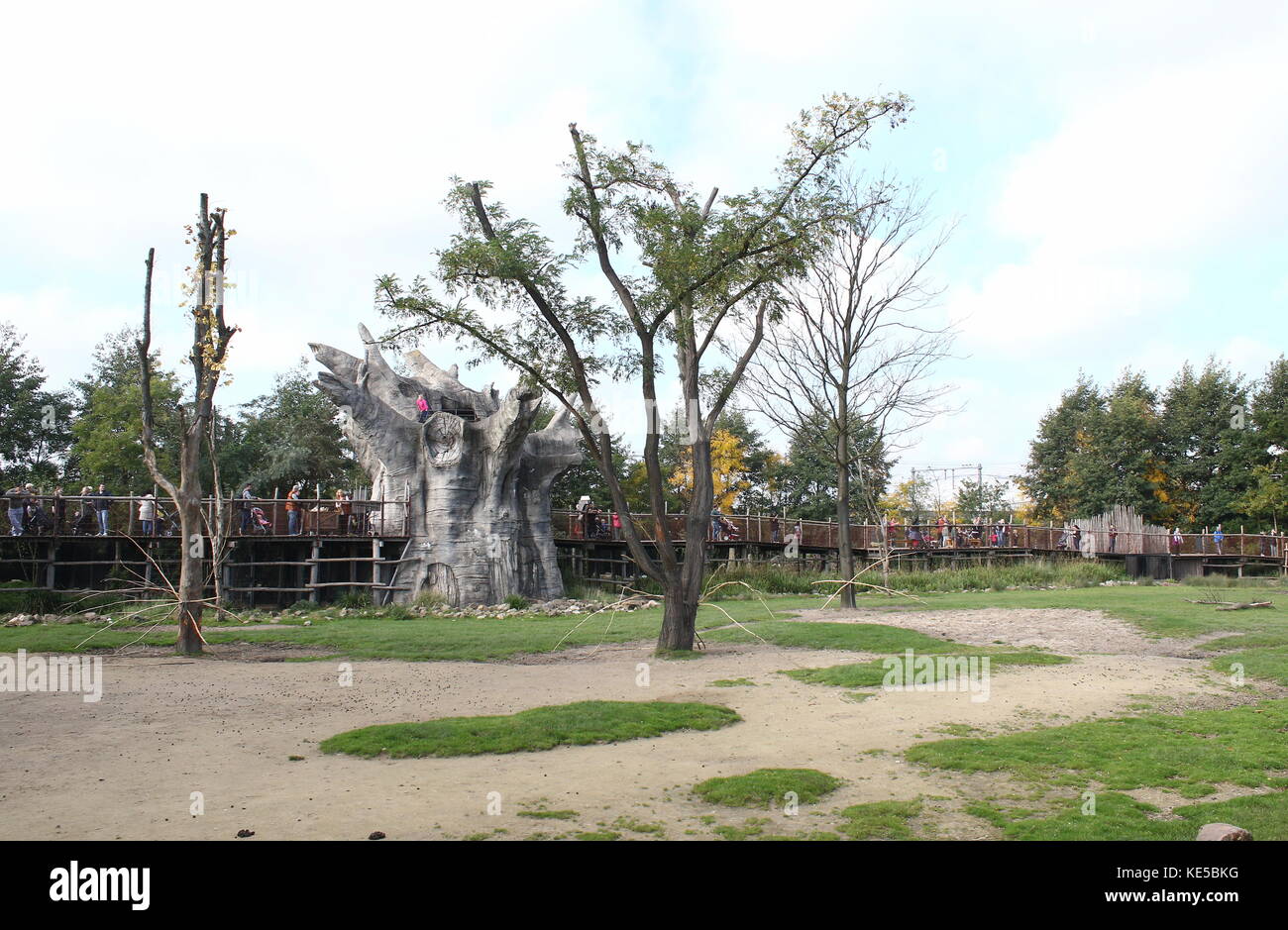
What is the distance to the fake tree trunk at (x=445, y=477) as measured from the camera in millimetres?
29641

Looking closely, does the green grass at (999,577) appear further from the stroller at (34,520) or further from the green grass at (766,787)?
the green grass at (766,787)

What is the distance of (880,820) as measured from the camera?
277 inches

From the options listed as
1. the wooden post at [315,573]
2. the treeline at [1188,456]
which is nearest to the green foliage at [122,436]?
the wooden post at [315,573]

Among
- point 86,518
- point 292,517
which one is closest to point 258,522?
point 292,517

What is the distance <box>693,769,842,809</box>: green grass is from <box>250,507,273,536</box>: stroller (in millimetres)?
24377

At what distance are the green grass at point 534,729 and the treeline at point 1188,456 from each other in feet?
177

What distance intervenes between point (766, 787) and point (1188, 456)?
210 feet

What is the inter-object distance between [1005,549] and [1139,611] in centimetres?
2496

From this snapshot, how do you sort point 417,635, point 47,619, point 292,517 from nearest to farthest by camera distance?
point 417,635 < point 47,619 < point 292,517

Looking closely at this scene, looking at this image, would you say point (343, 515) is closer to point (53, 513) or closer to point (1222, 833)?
point (53, 513)

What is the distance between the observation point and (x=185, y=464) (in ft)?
55.4

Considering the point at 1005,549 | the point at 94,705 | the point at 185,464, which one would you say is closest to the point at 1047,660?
the point at 94,705

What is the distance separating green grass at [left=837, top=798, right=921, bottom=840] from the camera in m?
6.72
